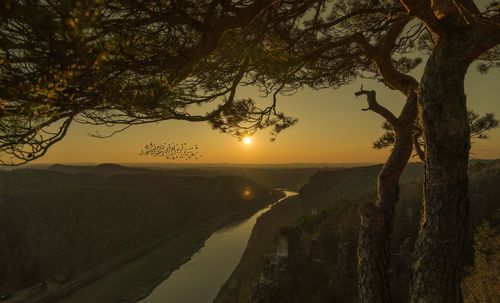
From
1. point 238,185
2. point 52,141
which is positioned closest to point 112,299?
point 52,141

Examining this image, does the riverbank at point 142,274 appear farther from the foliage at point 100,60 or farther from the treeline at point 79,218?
the foliage at point 100,60

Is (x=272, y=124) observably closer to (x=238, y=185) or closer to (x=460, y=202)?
(x=460, y=202)

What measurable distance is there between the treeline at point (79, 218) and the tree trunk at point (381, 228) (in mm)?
42050

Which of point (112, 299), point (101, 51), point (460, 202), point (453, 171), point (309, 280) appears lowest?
point (112, 299)

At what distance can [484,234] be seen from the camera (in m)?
12.0

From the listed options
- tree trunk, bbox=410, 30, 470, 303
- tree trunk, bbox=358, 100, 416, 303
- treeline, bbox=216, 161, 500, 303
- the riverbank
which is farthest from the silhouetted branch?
the riverbank

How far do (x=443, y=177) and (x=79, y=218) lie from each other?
61330 millimetres

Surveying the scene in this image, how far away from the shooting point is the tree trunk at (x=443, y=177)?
4473mm

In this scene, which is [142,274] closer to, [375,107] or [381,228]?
[375,107]

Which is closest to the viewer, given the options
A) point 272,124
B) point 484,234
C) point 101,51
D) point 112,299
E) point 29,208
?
point 101,51

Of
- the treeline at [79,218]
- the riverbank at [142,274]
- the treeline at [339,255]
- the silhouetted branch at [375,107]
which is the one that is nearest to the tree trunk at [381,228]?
the silhouetted branch at [375,107]

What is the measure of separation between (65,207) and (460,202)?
64511 mm

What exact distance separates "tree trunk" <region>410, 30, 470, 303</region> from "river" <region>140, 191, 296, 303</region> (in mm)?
28868

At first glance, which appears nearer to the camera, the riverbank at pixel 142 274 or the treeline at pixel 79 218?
the riverbank at pixel 142 274
